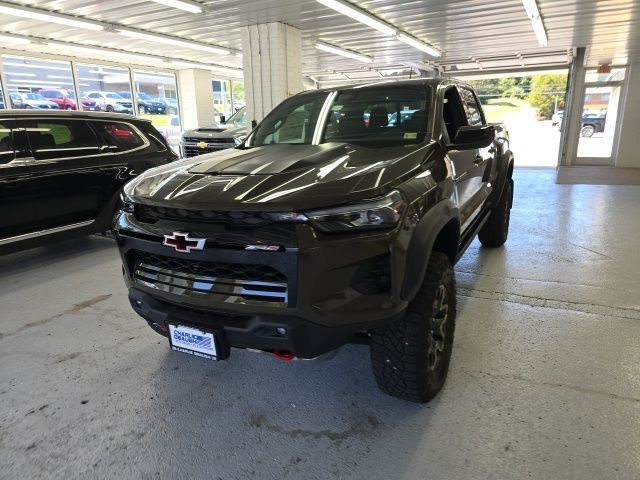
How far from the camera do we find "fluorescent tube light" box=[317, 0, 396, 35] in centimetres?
718

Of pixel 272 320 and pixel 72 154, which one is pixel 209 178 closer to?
pixel 272 320

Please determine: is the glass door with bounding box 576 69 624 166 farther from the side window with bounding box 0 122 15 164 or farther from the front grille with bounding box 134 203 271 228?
the front grille with bounding box 134 203 271 228

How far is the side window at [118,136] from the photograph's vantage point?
4906 mm

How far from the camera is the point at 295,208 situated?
165cm

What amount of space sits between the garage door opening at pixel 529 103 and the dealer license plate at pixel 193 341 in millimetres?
16459

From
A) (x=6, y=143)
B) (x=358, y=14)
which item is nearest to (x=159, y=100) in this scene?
(x=358, y=14)

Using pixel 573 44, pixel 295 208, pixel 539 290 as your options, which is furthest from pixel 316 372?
pixel 573 44

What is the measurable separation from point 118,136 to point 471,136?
13.6 ft

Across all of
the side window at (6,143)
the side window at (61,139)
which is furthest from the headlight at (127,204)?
the side window at (61,139)

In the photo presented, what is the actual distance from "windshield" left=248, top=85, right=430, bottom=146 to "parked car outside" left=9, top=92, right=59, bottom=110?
1183cm

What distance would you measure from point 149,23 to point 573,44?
9834 millimetres

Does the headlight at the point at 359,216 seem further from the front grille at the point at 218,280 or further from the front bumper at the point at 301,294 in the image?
the front grille at the point at 218,280

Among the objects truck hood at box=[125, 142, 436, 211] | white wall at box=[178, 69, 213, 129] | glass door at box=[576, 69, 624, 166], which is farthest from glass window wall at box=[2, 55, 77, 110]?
glass door at box=[576, 69, 624, 166]

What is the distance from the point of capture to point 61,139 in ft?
14.8
